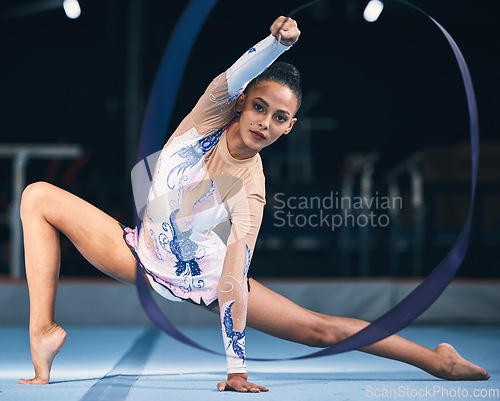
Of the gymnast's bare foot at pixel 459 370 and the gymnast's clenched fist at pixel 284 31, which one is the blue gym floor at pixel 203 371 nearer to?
the gymnast's bare foot at pixel 459 370

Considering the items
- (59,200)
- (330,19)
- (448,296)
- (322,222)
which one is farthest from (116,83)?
(59,200)

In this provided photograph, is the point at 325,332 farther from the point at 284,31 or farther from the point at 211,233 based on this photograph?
the point at 284,31

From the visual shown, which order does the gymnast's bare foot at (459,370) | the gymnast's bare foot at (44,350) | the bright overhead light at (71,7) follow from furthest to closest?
the bright overhead light at (71,7), the gymnast's bare foot at (459,370), the gymnast's bare foot at (44,350)

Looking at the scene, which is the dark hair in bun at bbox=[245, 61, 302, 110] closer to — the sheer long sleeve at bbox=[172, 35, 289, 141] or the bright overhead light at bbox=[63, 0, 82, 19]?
the sheer long sleeve at bbox=[172, 35, 289, 141]

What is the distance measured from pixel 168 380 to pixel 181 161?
2.21 feet

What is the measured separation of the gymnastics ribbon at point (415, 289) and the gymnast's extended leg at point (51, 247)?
0.12 metres

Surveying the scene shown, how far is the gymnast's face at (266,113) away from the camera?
1721 millimetres

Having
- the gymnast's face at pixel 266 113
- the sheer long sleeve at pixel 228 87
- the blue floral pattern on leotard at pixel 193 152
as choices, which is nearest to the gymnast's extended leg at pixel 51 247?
the blue floral pattern on leotard at pixel 193 152

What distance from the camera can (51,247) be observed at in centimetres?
Result: 194

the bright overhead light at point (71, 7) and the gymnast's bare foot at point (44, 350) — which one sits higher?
the bright overhead light at point (71, 7)

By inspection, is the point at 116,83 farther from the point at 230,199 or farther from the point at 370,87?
the point at 230,199

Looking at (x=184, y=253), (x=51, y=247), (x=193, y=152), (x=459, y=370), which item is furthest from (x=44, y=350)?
(x=459, y=370)

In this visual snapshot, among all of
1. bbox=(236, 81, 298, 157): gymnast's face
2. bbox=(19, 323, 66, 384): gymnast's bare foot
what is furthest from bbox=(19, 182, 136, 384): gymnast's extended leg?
bbox=(236, 81, 298, 157): gymnast's face

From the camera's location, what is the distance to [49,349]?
1.86m
